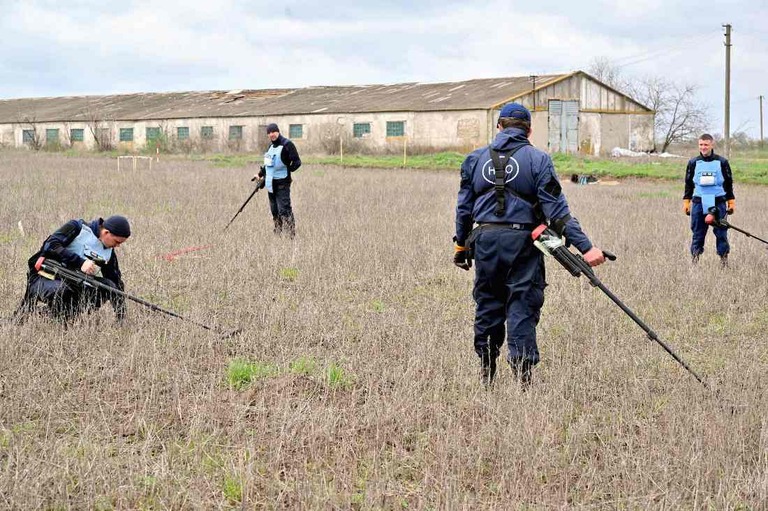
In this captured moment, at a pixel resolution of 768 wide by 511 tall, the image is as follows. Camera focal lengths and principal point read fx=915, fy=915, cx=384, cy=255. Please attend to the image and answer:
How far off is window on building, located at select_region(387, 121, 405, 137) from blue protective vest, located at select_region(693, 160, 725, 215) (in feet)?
104

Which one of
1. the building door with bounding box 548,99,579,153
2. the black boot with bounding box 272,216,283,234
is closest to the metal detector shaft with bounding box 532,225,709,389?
the black boot with bounding box 272,216,283,234

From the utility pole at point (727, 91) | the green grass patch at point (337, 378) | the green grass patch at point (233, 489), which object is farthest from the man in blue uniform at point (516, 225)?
the utility pole at point (727, 91)

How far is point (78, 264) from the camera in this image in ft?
22.8

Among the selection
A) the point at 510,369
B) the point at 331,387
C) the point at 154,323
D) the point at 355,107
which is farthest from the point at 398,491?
the point at 355,107

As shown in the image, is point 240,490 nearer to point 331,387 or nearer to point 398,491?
point 398,491

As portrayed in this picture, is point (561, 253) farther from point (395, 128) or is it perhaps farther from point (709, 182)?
point (395, 128)

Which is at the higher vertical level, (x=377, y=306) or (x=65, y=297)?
(x=65, y=297)

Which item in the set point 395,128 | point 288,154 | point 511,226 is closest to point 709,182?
point 288,154

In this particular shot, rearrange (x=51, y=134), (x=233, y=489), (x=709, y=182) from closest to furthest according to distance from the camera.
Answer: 1. (x=233, y=489)
2. (x=709, y=182)
3. (x=51, y=134)

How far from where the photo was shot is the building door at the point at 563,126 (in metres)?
41.9

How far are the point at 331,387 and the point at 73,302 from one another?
257cm

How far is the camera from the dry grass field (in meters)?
4.27

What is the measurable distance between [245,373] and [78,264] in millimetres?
1818

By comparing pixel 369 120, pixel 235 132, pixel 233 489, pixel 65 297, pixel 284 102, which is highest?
pixel 284 102
